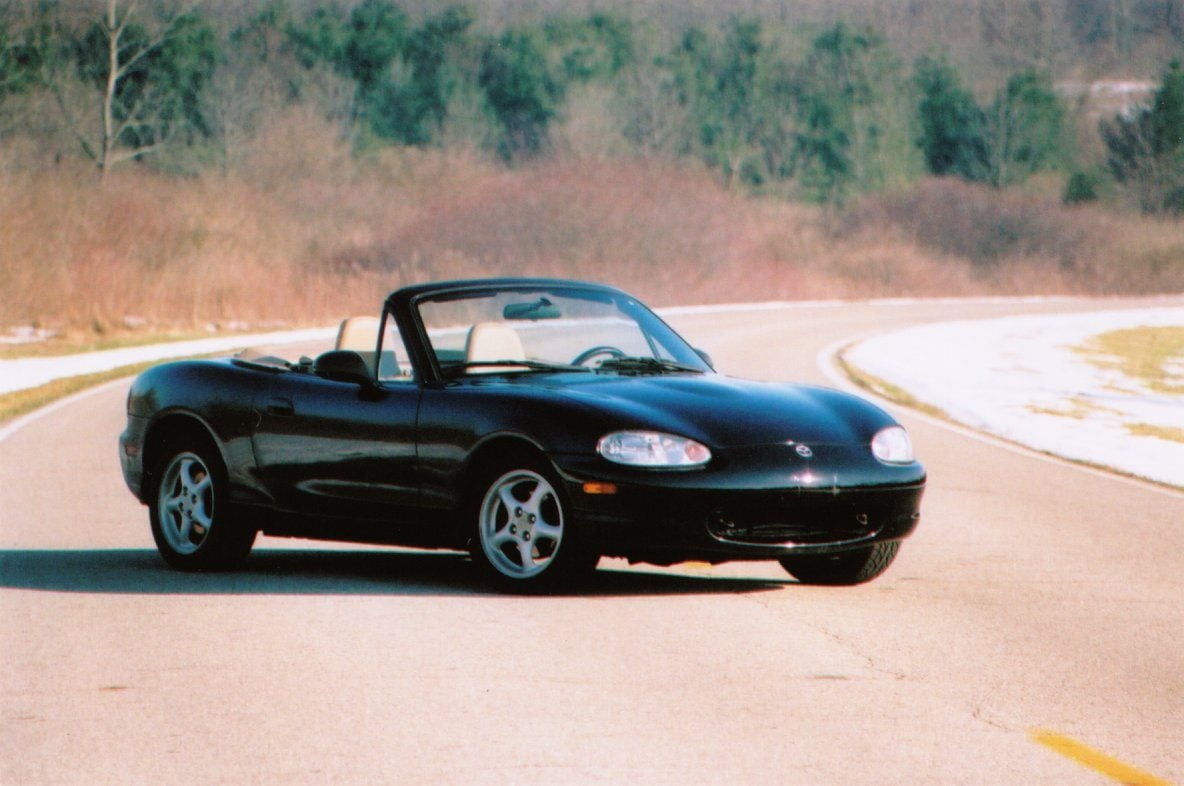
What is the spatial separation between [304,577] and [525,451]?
1.65 meters

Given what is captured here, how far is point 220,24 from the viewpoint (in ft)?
309

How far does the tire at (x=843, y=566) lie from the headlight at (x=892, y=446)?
0.42m

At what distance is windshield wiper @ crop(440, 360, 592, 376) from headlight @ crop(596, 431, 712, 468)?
994 millimetres

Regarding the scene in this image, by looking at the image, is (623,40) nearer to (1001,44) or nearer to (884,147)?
(884,147)

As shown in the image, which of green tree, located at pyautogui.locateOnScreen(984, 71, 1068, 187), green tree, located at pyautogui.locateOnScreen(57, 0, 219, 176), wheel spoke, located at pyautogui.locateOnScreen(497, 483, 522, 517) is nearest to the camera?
wheel spoke, located at pyautogui.locateOnScreen(497, 483, 522, 517)

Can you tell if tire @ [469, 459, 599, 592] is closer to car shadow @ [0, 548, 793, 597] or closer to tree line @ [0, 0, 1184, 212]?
car shadow @ [0, 548, 793, 597]

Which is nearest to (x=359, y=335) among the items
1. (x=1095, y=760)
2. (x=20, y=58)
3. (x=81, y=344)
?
(x=1095, y=760)

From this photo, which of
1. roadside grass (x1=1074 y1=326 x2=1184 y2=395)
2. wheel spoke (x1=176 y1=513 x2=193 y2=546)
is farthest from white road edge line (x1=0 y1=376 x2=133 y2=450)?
roadside grass (x1=1074 y1=326 x2=1184 y2=395)

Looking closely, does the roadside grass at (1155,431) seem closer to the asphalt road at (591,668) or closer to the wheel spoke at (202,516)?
the asphalt road at (591,668)

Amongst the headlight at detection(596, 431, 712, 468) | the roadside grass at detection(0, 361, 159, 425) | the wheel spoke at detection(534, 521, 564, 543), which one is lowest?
the roadside grass at detection(0, 361, 159, 425)

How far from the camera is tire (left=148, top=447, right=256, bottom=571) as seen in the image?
990 centimetres

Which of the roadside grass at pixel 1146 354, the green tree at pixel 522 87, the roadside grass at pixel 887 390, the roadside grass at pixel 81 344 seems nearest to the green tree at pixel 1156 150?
the green tree at pixel 522 87

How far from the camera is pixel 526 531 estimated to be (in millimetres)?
8766

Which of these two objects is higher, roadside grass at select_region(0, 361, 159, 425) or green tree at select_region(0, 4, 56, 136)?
green tree at select_region(0, 4, 56, 136)
